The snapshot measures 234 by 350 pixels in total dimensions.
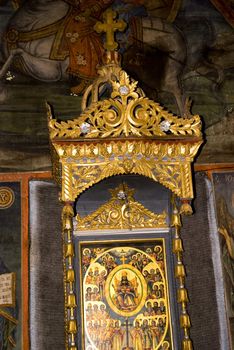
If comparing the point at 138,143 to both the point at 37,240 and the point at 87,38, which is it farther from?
the point at 87,38

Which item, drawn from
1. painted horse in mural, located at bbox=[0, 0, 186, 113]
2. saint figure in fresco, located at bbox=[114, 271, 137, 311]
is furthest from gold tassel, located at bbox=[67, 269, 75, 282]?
painted horse in mural, located at bbox=[0, 0, 186, 113]

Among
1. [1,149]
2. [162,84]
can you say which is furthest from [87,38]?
[1,149]

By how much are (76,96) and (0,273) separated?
2.81 m

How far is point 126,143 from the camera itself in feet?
23.1

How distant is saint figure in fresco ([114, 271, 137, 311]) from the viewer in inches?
296

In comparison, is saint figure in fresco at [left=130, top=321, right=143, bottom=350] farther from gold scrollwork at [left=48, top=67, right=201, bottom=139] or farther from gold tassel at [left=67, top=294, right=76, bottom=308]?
gold scrollwork at [left=48, top=67, right=201, bottom=139]

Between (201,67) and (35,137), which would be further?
(201,67)

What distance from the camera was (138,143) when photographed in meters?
7.05

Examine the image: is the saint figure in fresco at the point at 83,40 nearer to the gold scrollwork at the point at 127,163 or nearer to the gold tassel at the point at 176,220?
the gold scrollwork at the point at 127,163

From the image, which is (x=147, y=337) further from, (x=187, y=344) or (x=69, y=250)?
(x=69, y=250)

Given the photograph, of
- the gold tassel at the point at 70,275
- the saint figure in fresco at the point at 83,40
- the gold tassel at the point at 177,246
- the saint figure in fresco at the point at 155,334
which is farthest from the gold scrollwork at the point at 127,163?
the saint figure in fresco at the point at 83,40

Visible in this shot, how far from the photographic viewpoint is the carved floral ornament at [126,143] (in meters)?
6.96

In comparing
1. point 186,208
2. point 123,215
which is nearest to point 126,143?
point 186,208

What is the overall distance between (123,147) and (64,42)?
8.64 feet
